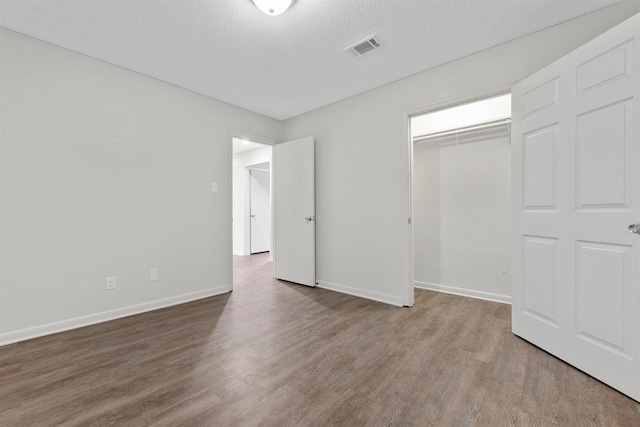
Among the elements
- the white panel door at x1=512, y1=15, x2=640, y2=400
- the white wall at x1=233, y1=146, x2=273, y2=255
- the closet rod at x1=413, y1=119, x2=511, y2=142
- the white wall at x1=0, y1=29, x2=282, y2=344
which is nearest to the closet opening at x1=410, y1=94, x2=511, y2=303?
the closet rod at x1=413, y1=119, x2=511, y2=142

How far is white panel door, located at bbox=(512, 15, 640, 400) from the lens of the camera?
1.59 m

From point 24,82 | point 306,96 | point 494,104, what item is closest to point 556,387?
point 494,104

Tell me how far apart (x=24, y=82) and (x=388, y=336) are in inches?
146

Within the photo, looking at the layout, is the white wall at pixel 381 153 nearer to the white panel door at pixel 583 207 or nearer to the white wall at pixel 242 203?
the white panel door at pixel 583 207

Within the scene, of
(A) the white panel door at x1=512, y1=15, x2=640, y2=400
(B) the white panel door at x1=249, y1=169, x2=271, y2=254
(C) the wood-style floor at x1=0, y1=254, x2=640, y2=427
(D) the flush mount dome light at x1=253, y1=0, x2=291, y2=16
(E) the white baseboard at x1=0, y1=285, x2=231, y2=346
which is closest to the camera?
(C) the wood-style floor at x1=0, y1=254, x2=640, y2=427

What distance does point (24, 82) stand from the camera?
229 centimetres

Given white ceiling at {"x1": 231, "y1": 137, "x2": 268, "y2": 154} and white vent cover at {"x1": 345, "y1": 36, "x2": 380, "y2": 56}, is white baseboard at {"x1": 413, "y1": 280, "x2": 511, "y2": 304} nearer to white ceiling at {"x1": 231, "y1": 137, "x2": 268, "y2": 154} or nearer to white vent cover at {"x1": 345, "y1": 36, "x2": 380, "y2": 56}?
white vent cover at {"x1": 345, "y1": 36, "x2": 380, "y2": 56}

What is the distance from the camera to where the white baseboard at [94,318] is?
226 cm

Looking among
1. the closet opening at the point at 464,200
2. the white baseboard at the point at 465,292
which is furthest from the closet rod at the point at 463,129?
the white baseboard at the point at 465,292

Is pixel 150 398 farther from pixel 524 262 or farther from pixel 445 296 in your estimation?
pixel 445 296

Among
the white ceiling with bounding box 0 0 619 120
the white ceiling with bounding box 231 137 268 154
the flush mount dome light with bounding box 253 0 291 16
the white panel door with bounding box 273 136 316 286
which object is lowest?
the white panel door with bounding box 273 136 316 286

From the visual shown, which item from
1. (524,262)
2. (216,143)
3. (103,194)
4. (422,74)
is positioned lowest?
(524,262)

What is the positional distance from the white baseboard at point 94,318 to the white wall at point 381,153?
1.72 meters

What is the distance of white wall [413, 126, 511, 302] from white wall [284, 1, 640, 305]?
2.81ft
